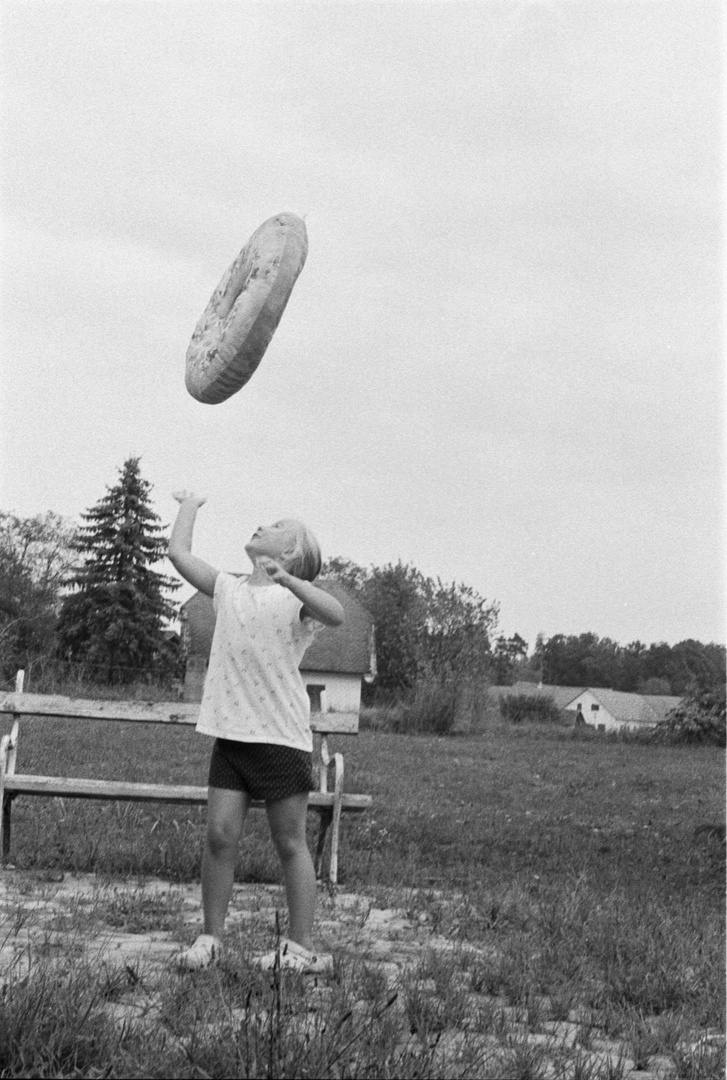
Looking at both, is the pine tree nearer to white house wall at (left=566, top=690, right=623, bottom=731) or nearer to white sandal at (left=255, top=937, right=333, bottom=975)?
white sandal at (left=255, top=937, right=333, bottom=975)

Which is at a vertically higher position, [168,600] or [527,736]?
[168,600]

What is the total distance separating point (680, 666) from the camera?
344ft

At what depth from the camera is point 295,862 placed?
399cm

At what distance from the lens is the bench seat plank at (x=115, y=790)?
5.91m

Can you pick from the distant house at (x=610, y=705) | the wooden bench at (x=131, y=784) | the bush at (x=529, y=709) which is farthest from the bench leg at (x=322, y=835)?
the distant house at (x=610, y=705)

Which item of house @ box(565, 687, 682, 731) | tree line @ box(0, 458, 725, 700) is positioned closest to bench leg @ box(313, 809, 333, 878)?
tree line @ box(0, 458, 725, 700)

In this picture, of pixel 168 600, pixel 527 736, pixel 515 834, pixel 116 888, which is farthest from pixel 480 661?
pixel 116 888

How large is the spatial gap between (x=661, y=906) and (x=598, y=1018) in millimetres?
2579

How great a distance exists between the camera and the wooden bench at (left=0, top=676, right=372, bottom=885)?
5.94 m

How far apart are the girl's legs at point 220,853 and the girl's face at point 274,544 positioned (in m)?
0.81

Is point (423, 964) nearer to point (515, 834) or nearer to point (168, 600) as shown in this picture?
point (515, 834)

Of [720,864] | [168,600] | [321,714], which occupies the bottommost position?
[720,864]

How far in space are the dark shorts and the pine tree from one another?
1666 inches

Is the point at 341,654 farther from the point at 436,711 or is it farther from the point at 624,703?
the point at 624,703
